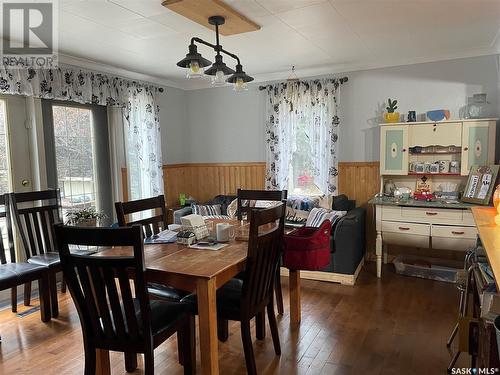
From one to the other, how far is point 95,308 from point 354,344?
173 centimetres

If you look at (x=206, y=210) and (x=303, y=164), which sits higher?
(x=303, y=164)

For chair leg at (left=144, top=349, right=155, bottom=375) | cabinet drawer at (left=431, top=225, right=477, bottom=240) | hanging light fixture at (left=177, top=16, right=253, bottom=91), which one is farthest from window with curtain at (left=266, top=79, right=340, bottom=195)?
chair leg at (left=144, top=349, right=155, bottom=375)

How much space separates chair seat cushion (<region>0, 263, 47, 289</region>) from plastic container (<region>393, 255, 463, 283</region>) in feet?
11.2

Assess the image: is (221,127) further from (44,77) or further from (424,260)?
(424,260)

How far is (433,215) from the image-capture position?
3.57m

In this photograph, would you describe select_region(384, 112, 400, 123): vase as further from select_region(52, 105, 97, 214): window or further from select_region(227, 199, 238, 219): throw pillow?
select_region(52, 105, 97, 214): window

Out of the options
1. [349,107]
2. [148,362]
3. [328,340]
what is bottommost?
[328,340]

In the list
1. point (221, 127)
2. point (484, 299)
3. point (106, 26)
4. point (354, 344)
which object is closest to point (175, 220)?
point (221, 127)

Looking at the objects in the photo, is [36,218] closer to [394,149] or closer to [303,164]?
[303,164]

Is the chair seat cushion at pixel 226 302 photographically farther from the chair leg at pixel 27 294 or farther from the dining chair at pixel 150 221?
the chair leg at pixel 27 294

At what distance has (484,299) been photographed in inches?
63.6

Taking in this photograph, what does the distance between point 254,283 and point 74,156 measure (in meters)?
2.81

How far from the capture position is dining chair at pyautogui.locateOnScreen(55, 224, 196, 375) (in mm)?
1609

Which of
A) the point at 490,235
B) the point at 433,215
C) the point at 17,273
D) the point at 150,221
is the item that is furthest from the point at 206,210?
the point at 490,235
